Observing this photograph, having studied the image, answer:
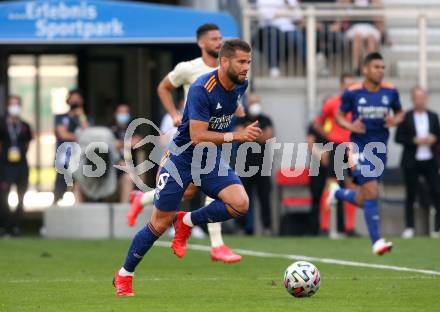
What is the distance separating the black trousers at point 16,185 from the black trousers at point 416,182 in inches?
230

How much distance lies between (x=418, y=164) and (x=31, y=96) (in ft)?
29.2

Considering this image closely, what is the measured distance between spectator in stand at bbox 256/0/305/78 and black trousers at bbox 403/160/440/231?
3.34 meters

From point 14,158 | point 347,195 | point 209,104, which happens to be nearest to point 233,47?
point 209,104

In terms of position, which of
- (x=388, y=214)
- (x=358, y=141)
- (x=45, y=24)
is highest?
(x=45, y=24)

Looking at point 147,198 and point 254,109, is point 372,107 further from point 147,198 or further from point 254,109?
point 254,109

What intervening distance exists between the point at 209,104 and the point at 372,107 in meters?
5.21

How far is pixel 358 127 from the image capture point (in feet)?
48.5

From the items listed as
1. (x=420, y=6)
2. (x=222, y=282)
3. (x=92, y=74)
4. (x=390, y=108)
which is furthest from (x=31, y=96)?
(x=222, y=282)

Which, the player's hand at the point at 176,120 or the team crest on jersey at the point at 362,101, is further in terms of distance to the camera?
the team crest on jersey at the point at 362,101

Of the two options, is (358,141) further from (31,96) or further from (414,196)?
(31,96)

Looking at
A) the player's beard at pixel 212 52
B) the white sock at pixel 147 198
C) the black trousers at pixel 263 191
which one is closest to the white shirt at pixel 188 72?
the player's beard at pixel 212 52

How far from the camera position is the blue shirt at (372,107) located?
14.9 meters

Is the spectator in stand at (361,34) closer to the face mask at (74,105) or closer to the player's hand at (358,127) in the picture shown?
the face mask at (74,105)

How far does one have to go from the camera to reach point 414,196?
62.8 ft
